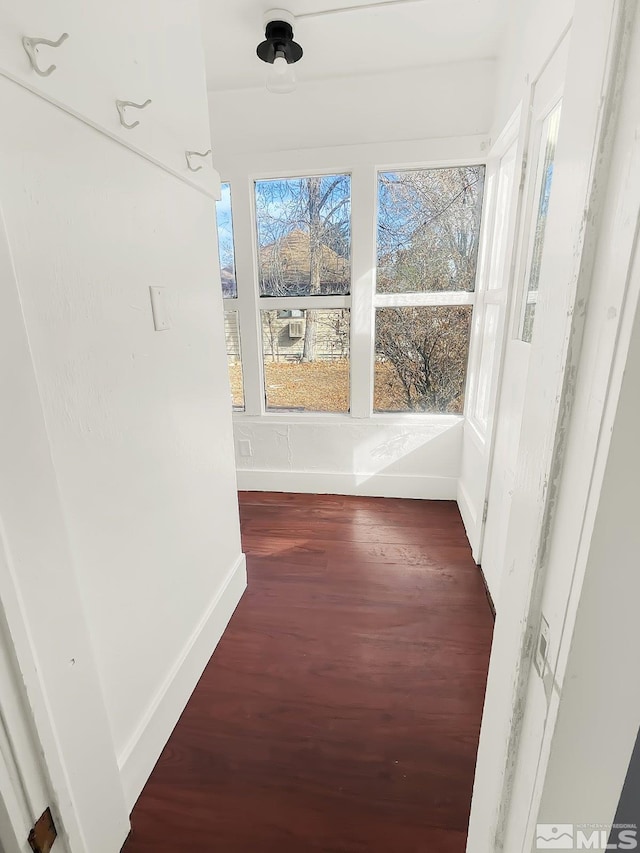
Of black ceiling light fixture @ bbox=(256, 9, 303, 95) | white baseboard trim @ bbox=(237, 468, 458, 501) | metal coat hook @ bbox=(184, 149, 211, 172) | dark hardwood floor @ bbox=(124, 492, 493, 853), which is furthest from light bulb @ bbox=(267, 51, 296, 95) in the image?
dark hardwood floor @ bbox=(124, 492, 493, 853)

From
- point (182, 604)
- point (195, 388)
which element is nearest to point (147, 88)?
point (195, 388)

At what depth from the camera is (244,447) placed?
2865mm

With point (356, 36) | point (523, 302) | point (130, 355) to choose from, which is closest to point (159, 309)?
point (130, 355)

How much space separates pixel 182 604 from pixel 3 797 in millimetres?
686

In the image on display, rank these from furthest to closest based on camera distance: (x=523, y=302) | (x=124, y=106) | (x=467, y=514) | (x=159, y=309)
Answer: (x=467, y=514) < (x=523, y=302) < (x=159, y=309) < (x=124, y=106)

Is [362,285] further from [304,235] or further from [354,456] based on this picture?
[354,456]

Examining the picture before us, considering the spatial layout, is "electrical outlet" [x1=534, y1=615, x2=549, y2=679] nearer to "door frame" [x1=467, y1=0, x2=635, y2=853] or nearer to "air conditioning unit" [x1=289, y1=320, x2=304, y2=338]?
"door frame" [x1=467, y1=0, x2=635, y2=853]

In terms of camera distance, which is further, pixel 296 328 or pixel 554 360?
pixel 296 328

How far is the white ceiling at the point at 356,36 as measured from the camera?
1661 millimetres

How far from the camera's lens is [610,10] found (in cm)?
33

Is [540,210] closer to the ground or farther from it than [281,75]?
closer to the ground

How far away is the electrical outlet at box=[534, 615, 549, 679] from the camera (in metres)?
0.45

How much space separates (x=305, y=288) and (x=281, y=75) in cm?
103

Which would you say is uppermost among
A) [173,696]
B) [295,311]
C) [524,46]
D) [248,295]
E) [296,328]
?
[524,46]
